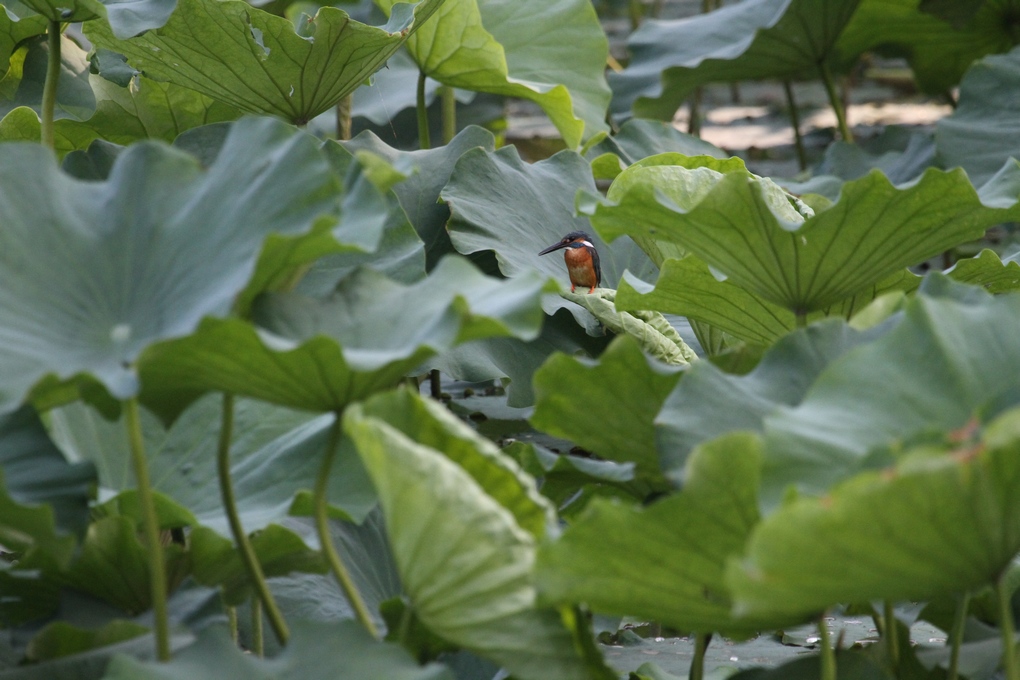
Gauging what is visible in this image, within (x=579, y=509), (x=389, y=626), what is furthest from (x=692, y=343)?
(x=389, y=626)

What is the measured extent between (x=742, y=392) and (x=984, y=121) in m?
1.76

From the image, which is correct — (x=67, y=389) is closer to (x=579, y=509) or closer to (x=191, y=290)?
(x=191, y=290)

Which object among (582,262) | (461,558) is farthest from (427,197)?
(461,558)

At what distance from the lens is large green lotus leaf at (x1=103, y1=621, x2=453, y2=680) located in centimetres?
81

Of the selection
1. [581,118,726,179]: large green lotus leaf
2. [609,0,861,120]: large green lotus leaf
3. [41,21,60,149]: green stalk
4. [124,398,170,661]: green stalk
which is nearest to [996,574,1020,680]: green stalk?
[124,398,170,661]: green stalk

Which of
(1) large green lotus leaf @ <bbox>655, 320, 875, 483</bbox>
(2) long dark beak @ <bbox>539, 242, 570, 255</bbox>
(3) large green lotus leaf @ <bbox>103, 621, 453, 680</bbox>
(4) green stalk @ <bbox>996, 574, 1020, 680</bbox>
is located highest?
(1) large green lotus leaf @ <bbox>655, 320, 875, 483</bbox>

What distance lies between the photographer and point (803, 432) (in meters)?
0.82

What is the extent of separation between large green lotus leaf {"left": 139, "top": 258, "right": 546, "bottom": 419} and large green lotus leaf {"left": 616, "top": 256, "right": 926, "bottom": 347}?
496 millimetres

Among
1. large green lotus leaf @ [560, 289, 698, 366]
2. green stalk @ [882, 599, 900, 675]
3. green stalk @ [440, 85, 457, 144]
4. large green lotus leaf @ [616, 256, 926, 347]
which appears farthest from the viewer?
green stalk @ [440, 85, 457, 144]

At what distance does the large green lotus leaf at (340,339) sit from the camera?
2.70ft

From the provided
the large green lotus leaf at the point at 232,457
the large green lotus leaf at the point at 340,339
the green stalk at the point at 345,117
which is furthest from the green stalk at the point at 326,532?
the green stalk at the point at 345,117

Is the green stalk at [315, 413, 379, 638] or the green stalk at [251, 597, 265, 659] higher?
the green stalk at [315, 413, 379, 638]

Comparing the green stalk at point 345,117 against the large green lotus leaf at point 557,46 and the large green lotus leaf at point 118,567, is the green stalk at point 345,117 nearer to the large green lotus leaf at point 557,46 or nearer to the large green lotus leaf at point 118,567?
the large green lotus leaf at point 557,46

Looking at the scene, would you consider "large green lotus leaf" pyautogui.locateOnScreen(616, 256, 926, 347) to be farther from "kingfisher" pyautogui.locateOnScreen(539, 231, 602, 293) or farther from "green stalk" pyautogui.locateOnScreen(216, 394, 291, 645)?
"green stalk" pyautogui.locateOnScreen(216, 394, 291, 645)
